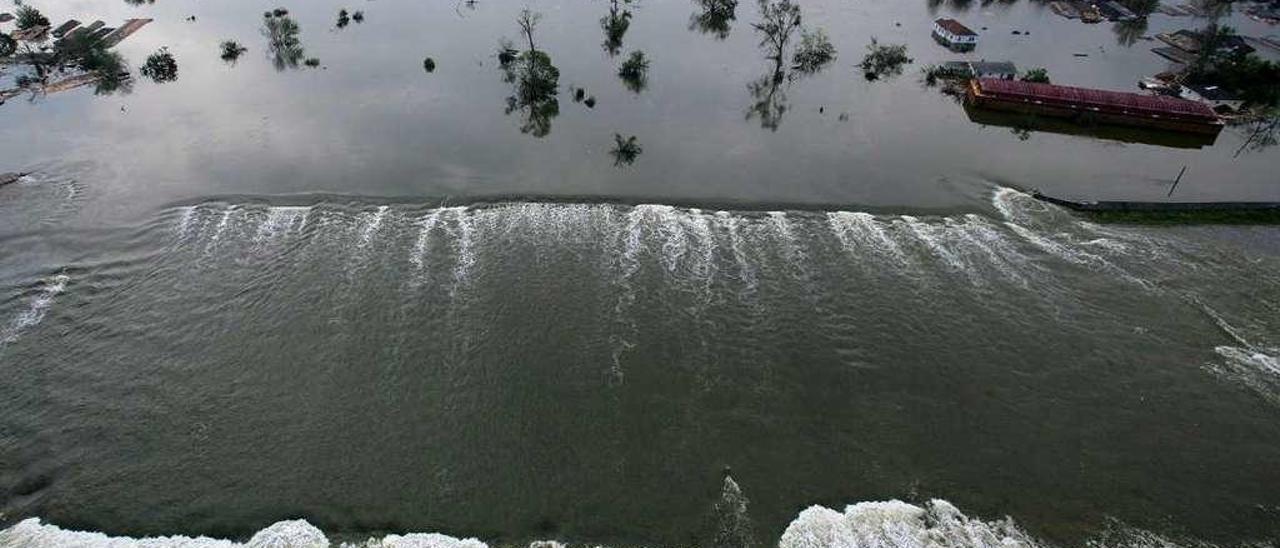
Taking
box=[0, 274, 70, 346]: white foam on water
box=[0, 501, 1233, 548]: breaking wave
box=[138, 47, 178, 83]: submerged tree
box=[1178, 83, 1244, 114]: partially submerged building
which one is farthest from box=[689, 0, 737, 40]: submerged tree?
box=[0, 274, 70, 346]: white foam on water

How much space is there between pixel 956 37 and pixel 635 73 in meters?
35.6

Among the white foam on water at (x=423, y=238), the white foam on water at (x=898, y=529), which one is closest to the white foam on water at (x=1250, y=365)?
the white foam on water at (x=898, y=529)

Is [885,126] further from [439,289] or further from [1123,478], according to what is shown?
[439,289]

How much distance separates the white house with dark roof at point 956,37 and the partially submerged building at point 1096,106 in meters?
16.4

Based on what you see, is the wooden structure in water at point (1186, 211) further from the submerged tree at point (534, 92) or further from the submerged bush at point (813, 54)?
the submerged tree at point (534, 92)

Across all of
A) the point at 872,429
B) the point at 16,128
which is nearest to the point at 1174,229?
the point at 872,429

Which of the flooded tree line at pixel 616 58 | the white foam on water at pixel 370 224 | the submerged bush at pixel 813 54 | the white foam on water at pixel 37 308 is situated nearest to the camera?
the white foam on water at pixel 37 308

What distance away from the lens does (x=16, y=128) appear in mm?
50656

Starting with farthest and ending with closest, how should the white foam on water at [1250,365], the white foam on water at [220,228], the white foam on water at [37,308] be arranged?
the white foam on water at [220,228] → the white foam on water at [37,308] → the white foam on water at [1250,365]

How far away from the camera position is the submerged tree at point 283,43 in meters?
64.9

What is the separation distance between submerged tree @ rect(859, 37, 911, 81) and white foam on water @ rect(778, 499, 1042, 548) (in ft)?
158

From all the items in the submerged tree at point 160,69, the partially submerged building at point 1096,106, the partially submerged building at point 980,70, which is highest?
the partially submerged building at point 980,70

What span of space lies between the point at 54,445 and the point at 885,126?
53465 millimetres

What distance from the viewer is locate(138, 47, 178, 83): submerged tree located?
6030 centimetres
